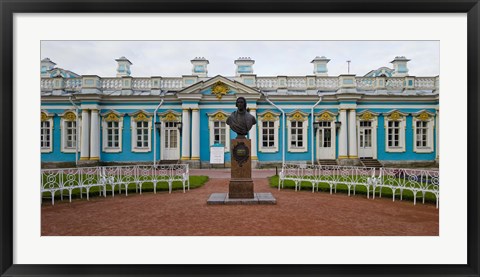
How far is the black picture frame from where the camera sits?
3656 mm

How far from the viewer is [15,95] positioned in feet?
12.6

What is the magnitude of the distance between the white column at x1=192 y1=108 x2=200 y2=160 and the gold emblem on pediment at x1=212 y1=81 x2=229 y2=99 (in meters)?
1.41

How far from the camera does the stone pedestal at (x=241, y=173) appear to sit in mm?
7113

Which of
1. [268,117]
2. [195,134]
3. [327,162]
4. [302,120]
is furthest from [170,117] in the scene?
[327,162]

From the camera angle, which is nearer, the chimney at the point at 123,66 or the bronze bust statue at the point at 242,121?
the bronze bust statue at the point at 242,121

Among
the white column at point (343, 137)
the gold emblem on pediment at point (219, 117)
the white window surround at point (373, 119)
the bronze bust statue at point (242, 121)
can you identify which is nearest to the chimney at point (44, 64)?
the bronze bust statue at point (242, 121)

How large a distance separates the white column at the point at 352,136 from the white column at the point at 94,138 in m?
13.8

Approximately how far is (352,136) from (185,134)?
30.1 ft

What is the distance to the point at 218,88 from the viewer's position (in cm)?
1748

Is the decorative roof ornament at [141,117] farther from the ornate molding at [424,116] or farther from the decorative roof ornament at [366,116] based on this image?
the ornate molding at [424,116]

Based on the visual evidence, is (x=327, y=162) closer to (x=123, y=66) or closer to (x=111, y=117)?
(x=111, y=117)

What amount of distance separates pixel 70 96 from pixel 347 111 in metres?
15.3

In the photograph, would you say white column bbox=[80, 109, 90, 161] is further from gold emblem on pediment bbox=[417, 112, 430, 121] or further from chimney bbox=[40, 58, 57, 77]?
gold emblem on pediment bbox=[417, 112, 430, 121]

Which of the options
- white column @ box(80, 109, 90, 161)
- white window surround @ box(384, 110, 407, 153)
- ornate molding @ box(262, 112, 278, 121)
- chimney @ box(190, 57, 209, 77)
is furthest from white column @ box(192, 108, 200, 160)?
white window surround @ box(384, 110, 407, 153)
